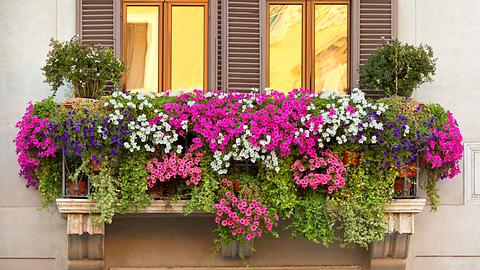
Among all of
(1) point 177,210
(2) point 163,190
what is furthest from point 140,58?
(1) point 177,210

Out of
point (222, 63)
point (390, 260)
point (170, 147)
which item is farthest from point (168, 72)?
point (390, 260)

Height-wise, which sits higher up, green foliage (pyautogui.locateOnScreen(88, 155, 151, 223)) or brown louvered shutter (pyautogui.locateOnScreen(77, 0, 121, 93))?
brown louvered shutter (pyautogui.locateOnScreen(77, 0, 121, 93))

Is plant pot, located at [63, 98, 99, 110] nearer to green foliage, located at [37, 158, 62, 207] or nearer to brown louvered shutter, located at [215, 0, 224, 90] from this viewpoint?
green foliage, located at [37, 158, 62, 207]

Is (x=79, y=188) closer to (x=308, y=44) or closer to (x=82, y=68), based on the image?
(x=82, y=68)

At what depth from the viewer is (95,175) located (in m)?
12.4

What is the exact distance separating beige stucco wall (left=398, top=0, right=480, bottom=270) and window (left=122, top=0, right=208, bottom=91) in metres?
2.14

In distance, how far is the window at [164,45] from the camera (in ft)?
44.4

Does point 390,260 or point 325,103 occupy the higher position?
point 325,103

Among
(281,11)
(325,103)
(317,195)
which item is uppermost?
(281,11)

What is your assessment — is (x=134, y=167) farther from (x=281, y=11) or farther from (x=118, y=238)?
(x=281, y=11)

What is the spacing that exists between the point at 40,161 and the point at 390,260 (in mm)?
3634

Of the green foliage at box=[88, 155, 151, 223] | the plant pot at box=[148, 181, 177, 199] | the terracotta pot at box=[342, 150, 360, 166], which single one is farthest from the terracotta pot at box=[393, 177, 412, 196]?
the green foliage at box=[88, 155, 151, 223]

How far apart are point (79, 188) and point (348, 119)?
2.67 metres

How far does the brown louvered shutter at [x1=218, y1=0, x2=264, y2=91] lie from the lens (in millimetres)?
13328
